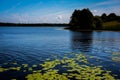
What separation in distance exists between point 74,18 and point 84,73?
13279cm

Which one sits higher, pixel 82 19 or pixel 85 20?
pixel 82 19

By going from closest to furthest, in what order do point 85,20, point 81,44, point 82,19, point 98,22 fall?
point 81,44 < point 85,20 < point 82,19 < point 98,22

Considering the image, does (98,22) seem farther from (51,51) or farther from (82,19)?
(51,51)

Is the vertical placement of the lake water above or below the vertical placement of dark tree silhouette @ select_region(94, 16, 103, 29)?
below

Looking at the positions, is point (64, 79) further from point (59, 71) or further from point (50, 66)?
point (50, 66)

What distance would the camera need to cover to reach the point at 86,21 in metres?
140

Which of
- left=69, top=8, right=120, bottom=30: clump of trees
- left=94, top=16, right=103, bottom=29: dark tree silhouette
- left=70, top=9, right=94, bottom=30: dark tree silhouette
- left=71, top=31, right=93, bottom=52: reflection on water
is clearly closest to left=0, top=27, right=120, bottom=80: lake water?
left=71, top=31, right=93, bottom=52: reflection on water

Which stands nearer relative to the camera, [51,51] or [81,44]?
[51,51]

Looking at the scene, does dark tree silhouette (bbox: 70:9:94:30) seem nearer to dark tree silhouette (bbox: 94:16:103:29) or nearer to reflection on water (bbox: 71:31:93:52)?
dark tree silhouette (bbox: 94:16:103:29)

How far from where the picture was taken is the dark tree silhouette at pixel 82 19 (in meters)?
139

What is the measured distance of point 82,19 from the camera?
143m

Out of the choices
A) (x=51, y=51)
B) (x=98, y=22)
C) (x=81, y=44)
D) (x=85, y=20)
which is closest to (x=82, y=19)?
(x=85, y=20)

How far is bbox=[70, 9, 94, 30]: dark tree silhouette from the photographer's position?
138750 millimetres

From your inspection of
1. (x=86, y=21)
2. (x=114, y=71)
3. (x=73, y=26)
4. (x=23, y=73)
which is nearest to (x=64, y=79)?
(x=23, y=73)
